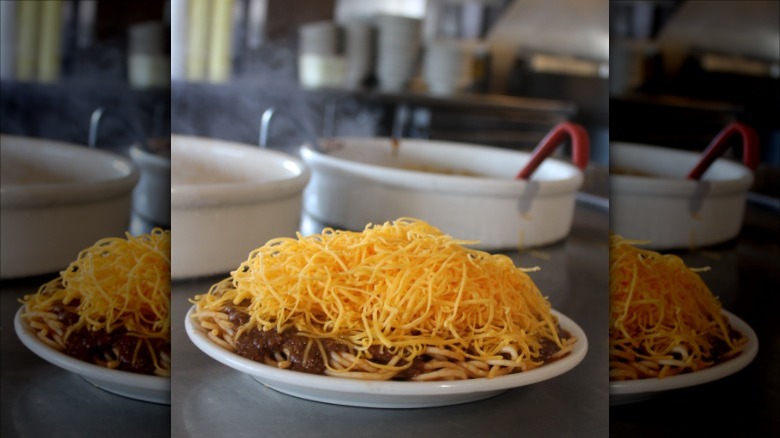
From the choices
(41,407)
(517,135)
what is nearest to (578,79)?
(517,135)

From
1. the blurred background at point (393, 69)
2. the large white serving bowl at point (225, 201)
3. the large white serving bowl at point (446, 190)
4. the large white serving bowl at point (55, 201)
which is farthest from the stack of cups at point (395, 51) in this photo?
the large white serving bowl at point (55, 201)

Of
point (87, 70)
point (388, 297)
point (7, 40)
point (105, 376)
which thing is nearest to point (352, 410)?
point (388, 297)

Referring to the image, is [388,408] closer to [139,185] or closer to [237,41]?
[139,185]

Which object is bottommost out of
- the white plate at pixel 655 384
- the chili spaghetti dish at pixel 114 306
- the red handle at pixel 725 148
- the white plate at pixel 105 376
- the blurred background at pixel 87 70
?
the white plate at pixel 655 384

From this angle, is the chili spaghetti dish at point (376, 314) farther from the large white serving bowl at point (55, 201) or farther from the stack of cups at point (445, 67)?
the stack of cups at point (445, 67)

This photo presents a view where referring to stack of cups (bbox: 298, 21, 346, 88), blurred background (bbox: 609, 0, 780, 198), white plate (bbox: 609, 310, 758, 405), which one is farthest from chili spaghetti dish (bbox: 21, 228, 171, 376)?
blurred background (bbox: 609, 0, 780, 198)

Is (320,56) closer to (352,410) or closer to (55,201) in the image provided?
(55,201)

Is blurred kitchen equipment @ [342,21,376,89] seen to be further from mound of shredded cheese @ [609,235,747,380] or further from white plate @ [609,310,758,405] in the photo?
white plate @ [609,310,758,405]
